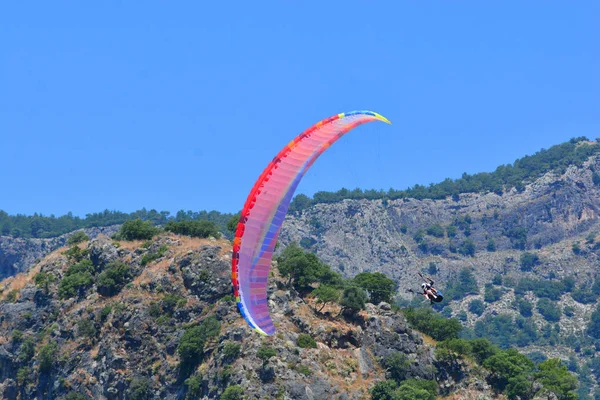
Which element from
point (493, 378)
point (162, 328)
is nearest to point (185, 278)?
point (162, 328)

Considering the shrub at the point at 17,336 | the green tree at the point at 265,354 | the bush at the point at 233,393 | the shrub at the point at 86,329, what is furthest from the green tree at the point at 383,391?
the shrub at the point at 17,336

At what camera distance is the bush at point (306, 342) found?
323 ft

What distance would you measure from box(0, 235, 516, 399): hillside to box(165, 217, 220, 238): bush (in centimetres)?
228

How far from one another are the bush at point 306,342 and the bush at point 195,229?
2688 centimetres

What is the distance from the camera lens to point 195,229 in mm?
122562

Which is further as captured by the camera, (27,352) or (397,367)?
(27,352)

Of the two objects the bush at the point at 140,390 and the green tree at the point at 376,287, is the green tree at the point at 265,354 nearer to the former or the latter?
the bush at the point at 140,390

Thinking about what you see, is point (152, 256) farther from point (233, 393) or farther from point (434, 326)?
point (434, 326)

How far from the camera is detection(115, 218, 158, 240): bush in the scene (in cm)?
12456

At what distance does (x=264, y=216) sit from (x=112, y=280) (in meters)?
53.5

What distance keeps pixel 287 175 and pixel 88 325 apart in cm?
5308

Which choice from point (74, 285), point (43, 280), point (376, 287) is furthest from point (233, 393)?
point (43, 280)

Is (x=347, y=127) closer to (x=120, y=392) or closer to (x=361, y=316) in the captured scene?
(x=361, y=316)

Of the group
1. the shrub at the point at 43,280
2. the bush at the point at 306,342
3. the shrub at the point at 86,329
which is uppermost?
the shrub at the point at 43,280
